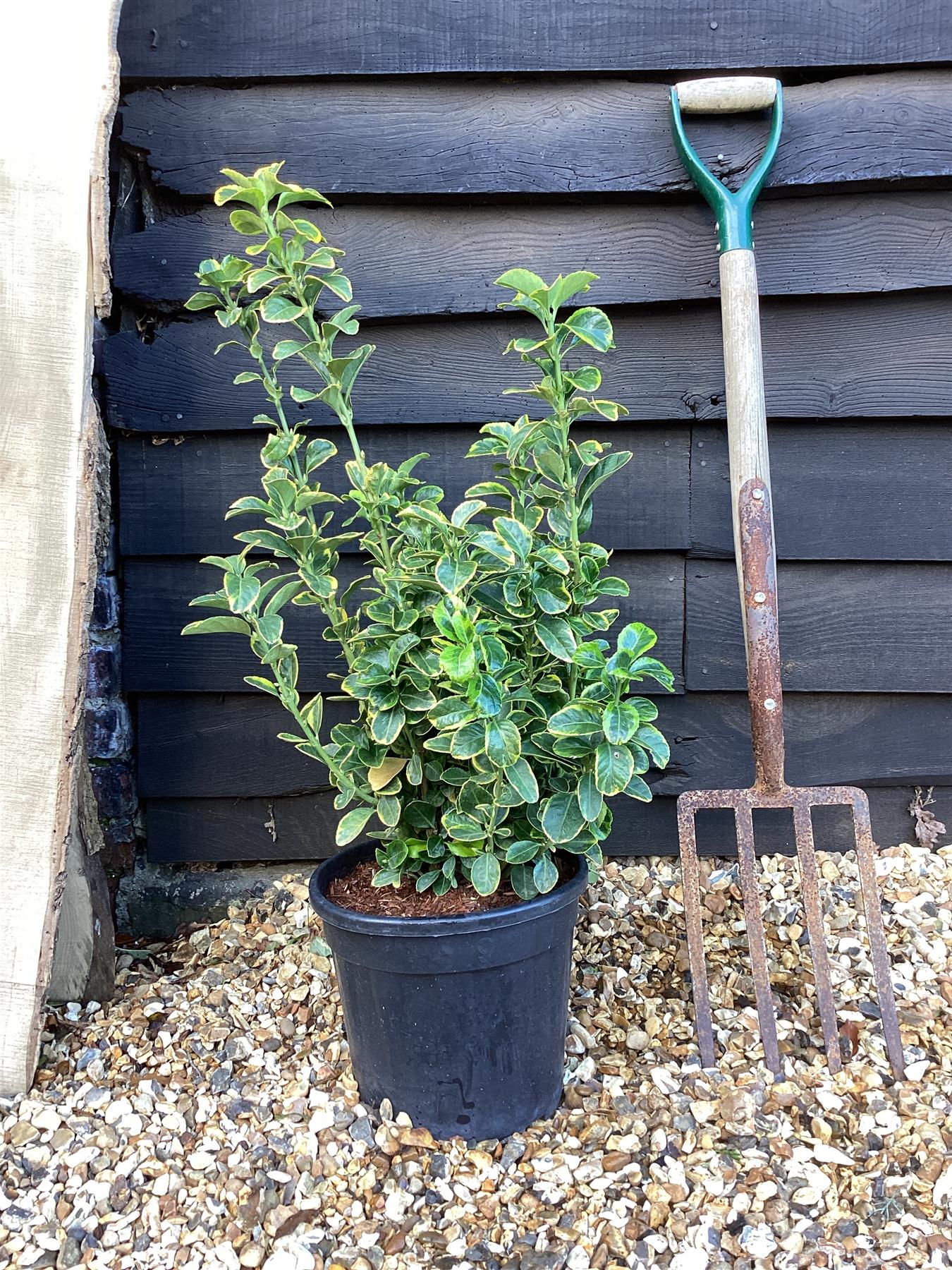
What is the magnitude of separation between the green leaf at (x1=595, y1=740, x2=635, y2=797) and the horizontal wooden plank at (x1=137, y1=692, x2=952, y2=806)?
62cm

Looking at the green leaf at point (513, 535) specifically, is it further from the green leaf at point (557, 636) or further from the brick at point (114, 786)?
the brick at point (114, 786)

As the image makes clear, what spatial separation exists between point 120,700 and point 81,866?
0.33m

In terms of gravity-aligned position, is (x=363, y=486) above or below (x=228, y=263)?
below

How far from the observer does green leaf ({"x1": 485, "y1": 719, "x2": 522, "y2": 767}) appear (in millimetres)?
1080

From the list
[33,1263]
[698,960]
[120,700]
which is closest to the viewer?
[33,1263]

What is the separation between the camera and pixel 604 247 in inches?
62.7

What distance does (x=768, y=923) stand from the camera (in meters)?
1.61

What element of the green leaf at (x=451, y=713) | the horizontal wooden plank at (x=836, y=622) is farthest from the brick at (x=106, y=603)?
the horizontal wooden plank at (x=836, y=622)

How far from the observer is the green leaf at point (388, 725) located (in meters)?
1.17

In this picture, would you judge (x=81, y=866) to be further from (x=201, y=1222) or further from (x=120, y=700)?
(x=201, y=1222)

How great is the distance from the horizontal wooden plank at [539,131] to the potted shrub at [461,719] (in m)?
0.46

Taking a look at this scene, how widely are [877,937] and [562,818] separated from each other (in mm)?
567

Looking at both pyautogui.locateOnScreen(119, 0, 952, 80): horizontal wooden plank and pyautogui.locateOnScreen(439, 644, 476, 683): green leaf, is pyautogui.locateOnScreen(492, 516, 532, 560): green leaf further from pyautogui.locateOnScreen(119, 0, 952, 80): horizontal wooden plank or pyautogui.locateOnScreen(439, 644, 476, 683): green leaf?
pyautogui.locateOnScreen(119, 0, 952, 80): horizontal wooden plank

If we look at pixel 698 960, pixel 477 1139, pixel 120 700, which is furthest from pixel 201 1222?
pixel 120 700
